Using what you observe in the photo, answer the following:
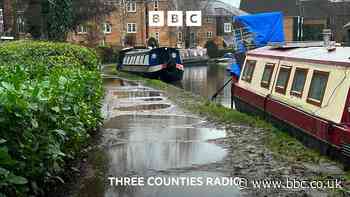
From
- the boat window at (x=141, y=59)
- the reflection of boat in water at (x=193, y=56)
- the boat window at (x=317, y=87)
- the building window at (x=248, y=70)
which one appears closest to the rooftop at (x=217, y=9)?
the reflection of boat in water at (x=193, y=56)

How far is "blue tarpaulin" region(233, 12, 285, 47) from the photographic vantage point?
1811cm

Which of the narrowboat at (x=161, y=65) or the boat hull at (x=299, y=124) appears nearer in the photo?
the boat hull at (x=299, y=124)

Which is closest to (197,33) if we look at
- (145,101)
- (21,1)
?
(21,1)

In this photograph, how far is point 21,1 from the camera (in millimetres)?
31578

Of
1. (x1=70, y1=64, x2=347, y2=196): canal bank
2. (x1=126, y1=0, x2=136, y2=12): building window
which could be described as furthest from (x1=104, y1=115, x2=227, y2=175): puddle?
(x1=126, y1=0, x2=136, y2=12): building window

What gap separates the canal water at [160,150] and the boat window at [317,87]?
1.77 m

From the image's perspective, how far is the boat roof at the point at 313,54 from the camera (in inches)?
348

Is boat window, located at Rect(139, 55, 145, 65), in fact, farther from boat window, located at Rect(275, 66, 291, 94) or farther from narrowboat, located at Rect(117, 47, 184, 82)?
boat window, located at Rect(275, 66, 291, 94)

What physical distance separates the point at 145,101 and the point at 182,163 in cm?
944

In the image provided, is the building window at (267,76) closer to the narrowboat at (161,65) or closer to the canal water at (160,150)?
the canal water at (160,150)

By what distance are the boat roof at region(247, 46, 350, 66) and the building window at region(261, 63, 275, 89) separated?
249 millimetres

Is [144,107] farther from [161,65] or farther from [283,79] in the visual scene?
[161,65]

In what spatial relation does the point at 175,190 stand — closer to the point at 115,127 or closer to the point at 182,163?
the point at 182,163

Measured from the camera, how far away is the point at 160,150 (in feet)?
28.0
